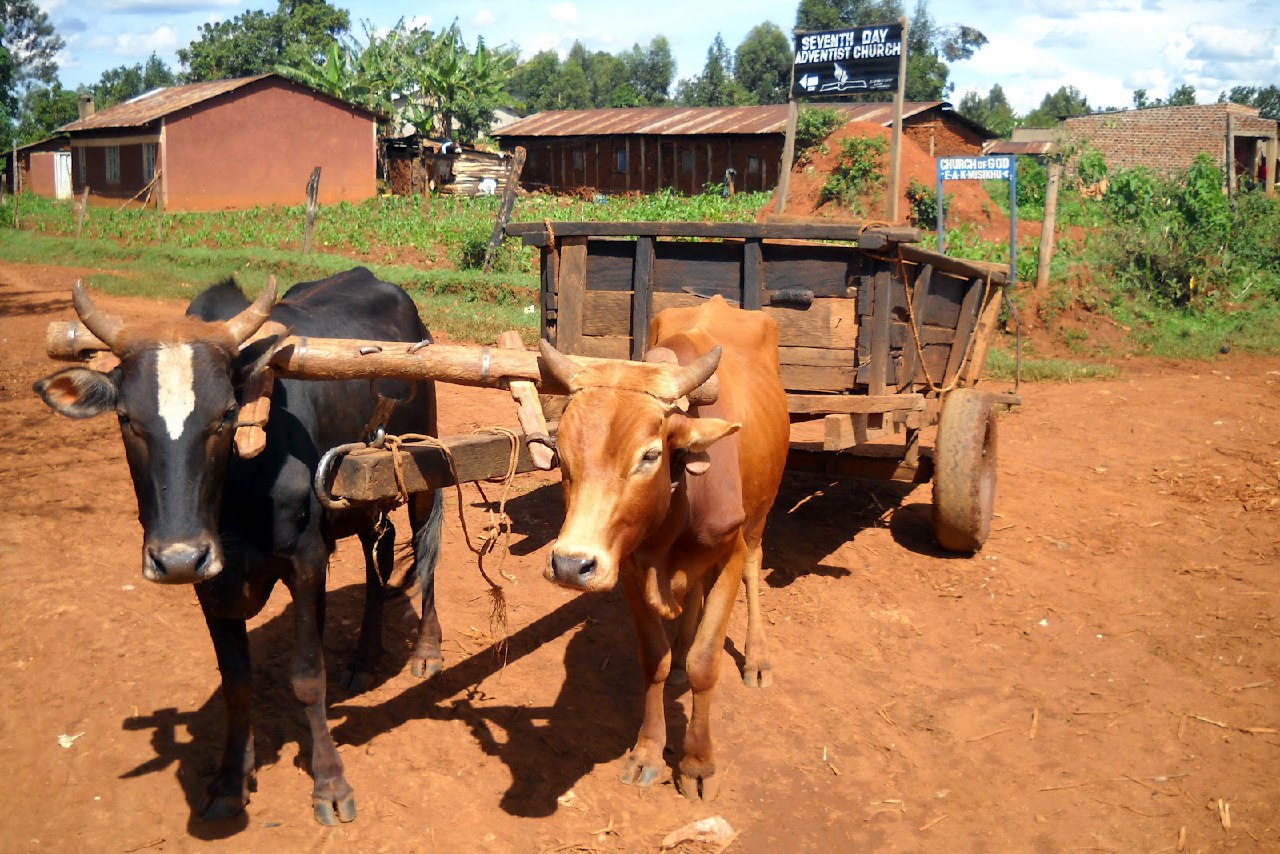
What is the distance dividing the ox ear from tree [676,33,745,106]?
6448 cm

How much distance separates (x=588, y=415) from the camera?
3385 mm

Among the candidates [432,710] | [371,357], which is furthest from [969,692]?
[371,357]

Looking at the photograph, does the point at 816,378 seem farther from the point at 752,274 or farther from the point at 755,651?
the point at 755,651

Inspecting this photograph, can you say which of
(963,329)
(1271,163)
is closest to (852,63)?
(963,329)

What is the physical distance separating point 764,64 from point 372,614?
6831 centimetres

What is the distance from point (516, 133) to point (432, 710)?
32.6 meters

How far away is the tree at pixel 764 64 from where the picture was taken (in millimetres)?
66750

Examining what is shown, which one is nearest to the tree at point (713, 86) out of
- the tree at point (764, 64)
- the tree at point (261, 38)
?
the tree at point (764, 64)

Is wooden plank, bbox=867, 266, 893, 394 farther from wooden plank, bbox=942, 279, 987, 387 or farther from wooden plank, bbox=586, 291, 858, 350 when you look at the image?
wooden plank, bbox=942, 279, 987, 387

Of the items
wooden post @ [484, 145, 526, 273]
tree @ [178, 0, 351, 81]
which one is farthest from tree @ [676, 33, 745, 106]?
wooden post @ [484, 145, 526, 273]

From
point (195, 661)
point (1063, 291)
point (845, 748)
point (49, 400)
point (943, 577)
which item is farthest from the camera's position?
point (1063, 291)

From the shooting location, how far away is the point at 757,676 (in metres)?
5.25

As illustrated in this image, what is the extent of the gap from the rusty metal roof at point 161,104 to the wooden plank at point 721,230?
28.5 m

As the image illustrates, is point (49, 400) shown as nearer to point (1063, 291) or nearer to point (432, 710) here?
point (432, 710)
